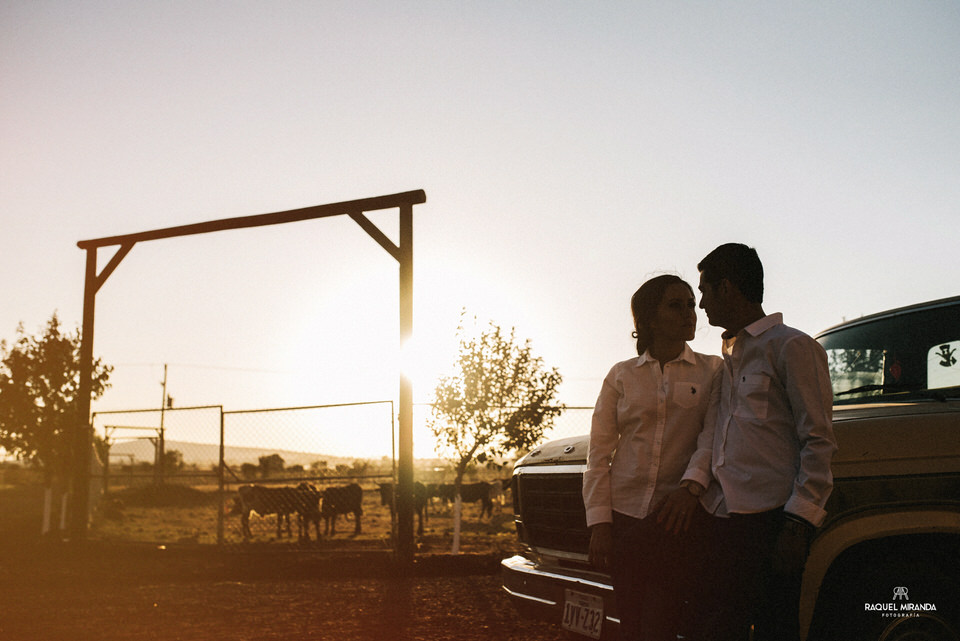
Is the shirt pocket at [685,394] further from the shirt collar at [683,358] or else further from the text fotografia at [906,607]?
the text fotografia at [906,607]

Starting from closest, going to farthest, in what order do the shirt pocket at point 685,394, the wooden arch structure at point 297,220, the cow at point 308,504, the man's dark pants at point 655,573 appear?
the man's dark pants at point 655,573, the shirt pocket at point 685,394, the wooden arch structure at point 297,220, the cow at point 308,504

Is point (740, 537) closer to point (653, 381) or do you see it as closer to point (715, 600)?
point (715, 600)

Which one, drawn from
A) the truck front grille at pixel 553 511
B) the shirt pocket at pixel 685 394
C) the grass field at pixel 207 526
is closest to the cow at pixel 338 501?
the grass field at pixel 207 526

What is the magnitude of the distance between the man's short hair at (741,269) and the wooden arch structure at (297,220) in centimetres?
764

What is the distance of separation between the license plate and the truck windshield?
170 centimetres

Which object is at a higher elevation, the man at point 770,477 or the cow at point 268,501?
the man at point 770,477

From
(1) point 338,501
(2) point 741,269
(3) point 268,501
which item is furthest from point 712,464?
(3) point 268,501

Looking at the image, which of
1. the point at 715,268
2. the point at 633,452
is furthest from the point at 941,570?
the point at 715,268

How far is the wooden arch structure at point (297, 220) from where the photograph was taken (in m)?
9.98

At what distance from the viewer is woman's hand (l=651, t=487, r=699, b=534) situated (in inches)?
104

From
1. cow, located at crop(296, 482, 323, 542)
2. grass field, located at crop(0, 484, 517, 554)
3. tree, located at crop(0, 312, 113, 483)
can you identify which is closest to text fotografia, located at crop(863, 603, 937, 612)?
grass field, located at crop(0, 484, 517, 554)

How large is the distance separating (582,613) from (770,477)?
5.31 feet

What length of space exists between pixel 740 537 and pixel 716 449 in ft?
1.02
